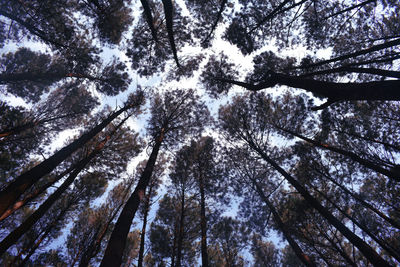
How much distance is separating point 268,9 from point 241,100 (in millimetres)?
5171

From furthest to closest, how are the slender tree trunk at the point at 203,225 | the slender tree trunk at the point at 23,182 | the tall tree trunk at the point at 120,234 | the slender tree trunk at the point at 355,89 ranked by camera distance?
the slender tree trunk at the point at 203,225, the slender tree trunk at the point at 23,182, the tall tree trunk at the point at 120,234, the slender tree trunk at the point at 355,89

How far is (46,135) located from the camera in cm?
1182

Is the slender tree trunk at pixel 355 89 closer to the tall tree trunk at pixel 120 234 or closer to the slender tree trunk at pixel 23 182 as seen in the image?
the tall tree trunk at pixel 120 234

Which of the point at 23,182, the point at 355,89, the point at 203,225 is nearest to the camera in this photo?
the point at 355,89

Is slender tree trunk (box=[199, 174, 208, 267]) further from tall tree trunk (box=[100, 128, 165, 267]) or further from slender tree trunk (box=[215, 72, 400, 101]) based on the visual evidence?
slender tree trunk (box=[215, 72, 400, 101])

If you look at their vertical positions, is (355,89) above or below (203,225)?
below

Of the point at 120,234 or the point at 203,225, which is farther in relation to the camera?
the point at 203,225

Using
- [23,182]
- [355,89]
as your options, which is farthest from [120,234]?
[355,89]

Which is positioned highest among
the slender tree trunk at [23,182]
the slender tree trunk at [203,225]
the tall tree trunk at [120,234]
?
the slender tree trunk at [203,225]

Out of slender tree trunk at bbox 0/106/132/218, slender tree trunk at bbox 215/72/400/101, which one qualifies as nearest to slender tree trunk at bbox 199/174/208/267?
slender tree trunk at bbox 0/106/132/218

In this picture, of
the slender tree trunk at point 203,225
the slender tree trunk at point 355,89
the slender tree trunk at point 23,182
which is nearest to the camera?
the slender tree trunk at point 355,89

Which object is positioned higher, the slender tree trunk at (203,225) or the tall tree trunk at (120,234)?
the slender tree trunk at (203,225)

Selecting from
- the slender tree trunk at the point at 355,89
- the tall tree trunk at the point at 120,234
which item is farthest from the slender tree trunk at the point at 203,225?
the slender tree trunk at the point at 355,89

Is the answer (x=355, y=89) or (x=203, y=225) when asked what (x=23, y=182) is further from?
(x=203, y=225)
